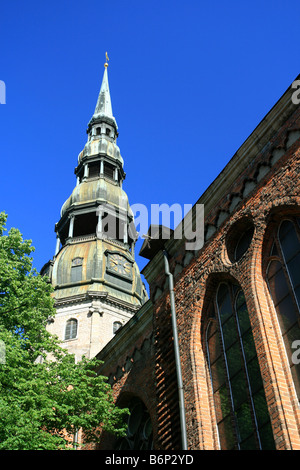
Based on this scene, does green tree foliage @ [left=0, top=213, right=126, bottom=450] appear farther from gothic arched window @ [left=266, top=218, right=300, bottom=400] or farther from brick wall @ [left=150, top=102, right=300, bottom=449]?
gothic arched window @ [left=266, top=218, right=300, bottom=400]

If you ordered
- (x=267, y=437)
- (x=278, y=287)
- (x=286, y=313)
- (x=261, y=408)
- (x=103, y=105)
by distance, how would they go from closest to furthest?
(x=267, y=437) → (x=261, y=408) → (x=286, y=313) → (x=278, y=287) → (x=103, y=105)

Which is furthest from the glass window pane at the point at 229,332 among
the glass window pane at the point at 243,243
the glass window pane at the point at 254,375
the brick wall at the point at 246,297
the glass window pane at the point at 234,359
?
the glass window pane at the point at 243,243

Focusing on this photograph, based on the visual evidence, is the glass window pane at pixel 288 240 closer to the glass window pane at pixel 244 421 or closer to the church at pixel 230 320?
the church at pixel 230 320

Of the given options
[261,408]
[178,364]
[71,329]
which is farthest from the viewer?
[71,329]

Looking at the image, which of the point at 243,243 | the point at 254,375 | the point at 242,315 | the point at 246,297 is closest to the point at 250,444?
the point at 254,375

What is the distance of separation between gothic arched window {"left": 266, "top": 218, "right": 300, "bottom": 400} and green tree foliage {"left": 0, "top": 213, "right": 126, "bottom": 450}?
19.3ft

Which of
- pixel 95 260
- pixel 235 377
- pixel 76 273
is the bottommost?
pixel 235 377

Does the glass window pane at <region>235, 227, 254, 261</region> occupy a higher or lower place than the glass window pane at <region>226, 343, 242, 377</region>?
higher

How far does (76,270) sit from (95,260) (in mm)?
1208

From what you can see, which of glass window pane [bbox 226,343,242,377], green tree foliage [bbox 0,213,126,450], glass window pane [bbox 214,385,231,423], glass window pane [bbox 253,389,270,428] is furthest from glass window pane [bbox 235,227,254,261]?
green tree foliage [bbox 0,213,126,450]

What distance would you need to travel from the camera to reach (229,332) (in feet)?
34.5

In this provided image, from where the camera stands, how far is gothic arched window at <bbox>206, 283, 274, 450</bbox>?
8.97 metres

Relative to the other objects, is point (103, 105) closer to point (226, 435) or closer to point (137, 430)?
point (137, 430)
